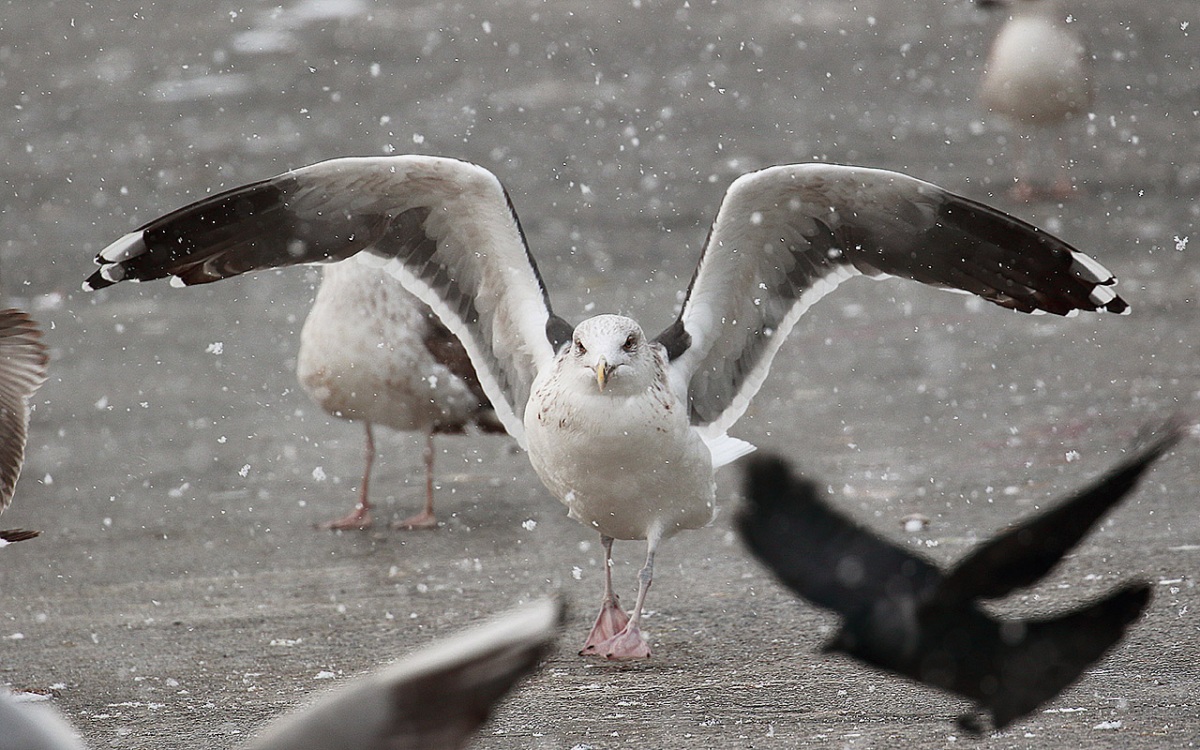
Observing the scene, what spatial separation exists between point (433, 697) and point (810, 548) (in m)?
0.95

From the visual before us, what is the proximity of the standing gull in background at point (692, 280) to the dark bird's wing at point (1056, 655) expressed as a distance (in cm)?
194

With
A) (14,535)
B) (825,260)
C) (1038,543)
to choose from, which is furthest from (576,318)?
(1038,543)

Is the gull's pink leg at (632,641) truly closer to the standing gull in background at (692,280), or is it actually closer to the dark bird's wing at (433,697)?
the standing gull in background at (692,280)

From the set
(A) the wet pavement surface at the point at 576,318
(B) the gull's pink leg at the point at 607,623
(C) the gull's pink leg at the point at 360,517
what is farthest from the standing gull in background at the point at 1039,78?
(B) the gull's pink leg at the point at 607,623

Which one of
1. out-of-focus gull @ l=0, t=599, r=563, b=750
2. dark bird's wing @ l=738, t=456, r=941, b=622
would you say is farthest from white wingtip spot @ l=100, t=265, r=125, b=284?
out-of-focus gull @ l=0, t=599, r=563, b=750

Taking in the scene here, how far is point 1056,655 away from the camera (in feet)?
10.6

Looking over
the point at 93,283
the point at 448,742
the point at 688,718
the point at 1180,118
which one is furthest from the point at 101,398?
the point at 1180,118

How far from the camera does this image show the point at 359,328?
648cm

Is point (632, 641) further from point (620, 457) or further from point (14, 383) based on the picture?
point (14, 383)

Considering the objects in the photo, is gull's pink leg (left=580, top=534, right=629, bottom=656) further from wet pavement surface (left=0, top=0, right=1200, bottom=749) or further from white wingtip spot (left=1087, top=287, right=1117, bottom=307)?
white wingtip spot (left=1087, top=287, right=1117, bottom=307)

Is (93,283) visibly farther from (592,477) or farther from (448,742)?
(448,742)

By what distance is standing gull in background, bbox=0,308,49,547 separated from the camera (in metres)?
4.98

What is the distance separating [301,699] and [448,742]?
2.33 meters

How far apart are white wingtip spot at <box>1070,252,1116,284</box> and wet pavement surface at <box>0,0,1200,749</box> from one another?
3.10 feet
